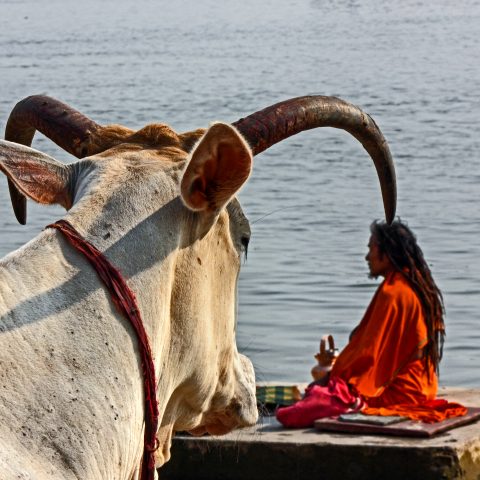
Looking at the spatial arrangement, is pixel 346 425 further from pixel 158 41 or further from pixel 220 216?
pixel 158 41

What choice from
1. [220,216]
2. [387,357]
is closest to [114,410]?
[220,216]

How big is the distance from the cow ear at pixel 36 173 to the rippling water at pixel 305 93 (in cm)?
249

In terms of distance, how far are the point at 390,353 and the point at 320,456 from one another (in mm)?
1878

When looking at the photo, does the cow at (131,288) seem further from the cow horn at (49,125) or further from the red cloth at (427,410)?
the red cloth at (427,410)

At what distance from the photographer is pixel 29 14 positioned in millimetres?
61406

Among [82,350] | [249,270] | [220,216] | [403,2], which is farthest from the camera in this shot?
[403,2]

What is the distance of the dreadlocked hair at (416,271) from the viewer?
34.1ft

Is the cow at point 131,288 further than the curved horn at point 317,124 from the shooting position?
No

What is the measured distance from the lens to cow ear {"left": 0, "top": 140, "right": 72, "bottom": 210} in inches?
137

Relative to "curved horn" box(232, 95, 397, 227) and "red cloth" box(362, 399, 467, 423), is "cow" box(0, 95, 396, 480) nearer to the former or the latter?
"curved horn" box(232, 95, 397, 227)

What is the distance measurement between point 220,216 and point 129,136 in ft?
0.92

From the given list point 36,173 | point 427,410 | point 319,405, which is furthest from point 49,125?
point 427,410

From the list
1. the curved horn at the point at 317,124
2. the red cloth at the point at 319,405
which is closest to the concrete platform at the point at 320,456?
the red cloth at the point at 319,405

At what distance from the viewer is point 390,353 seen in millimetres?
10445
